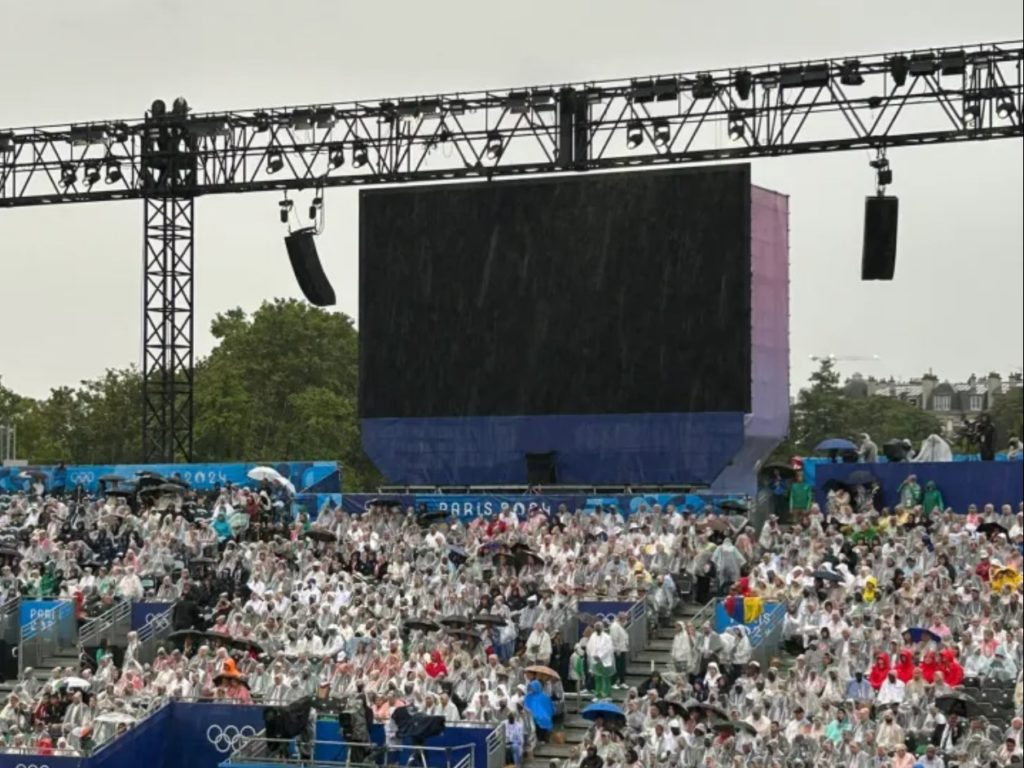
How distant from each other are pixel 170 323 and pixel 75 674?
15.4m

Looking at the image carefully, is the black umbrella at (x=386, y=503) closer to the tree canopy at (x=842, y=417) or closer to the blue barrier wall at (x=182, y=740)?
the blue barrier wall at (x=182, y=740)

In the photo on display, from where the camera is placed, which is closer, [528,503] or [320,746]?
[320,746]

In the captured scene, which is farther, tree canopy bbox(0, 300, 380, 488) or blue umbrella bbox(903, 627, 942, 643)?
tree canopy bbox(0, 300, 380, 488)

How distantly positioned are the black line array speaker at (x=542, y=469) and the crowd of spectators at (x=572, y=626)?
257 cm

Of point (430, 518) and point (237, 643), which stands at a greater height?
point (430, 518)

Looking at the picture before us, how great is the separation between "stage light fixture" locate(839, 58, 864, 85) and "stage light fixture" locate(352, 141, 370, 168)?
30.9ft

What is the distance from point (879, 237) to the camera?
35.1 metres

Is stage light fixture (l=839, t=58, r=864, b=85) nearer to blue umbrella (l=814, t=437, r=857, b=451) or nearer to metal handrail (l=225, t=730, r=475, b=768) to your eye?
blue umbrella (l=814, t=437, r=857, b=451)

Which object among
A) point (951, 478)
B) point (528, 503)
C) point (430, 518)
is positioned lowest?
point (430, 518)

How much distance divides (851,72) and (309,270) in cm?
1187

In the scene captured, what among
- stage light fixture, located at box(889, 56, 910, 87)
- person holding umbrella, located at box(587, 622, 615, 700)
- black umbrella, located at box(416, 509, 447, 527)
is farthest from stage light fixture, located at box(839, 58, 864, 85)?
person holding umbrella, located at box(587, 622, 615, 700)

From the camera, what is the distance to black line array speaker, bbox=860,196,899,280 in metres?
35.0

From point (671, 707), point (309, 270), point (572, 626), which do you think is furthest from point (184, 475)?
point (671, 707)

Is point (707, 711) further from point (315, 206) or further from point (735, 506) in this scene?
point (315, 206)
